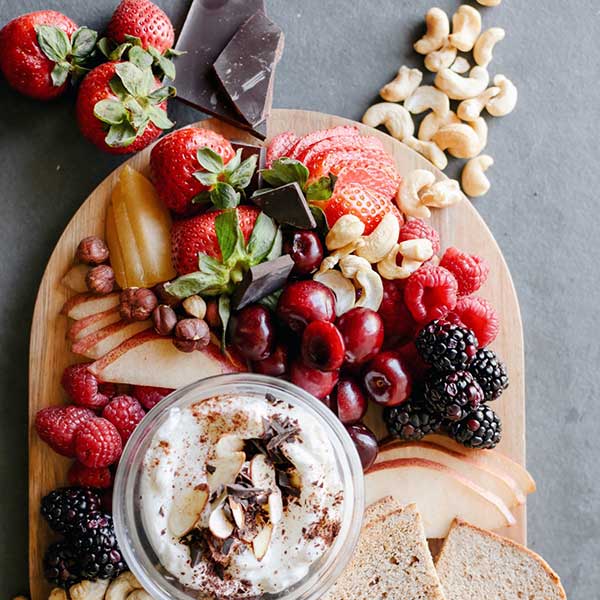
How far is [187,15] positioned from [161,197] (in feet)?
1.60

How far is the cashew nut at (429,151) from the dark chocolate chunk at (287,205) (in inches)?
16.3

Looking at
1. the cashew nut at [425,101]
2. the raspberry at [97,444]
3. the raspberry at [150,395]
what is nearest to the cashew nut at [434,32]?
the cashew nut at [425,101]

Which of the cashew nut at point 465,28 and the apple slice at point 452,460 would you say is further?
the cashew nut at point 465,28

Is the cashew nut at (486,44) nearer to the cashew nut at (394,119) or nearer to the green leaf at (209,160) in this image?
the cashew nut at (394,119)

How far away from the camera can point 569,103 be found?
2.15 m

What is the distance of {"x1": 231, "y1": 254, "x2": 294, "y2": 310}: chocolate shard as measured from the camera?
169 centimetres

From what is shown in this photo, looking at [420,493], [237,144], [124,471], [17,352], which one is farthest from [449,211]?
[17,352]

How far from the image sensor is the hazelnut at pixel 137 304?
1.80m

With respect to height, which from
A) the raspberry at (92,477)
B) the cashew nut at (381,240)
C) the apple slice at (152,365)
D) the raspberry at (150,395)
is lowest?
the raspberry at (92,477)

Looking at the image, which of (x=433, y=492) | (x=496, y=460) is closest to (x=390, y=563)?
(x=433, y=492)

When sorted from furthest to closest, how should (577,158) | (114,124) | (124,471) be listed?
→ (577,158)
(114,124)
(124,471)

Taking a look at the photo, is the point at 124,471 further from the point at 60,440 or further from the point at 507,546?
the point at 507,546

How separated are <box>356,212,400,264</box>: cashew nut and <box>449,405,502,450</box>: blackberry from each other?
0.42 metres

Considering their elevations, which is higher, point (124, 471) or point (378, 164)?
point (378, 164)
